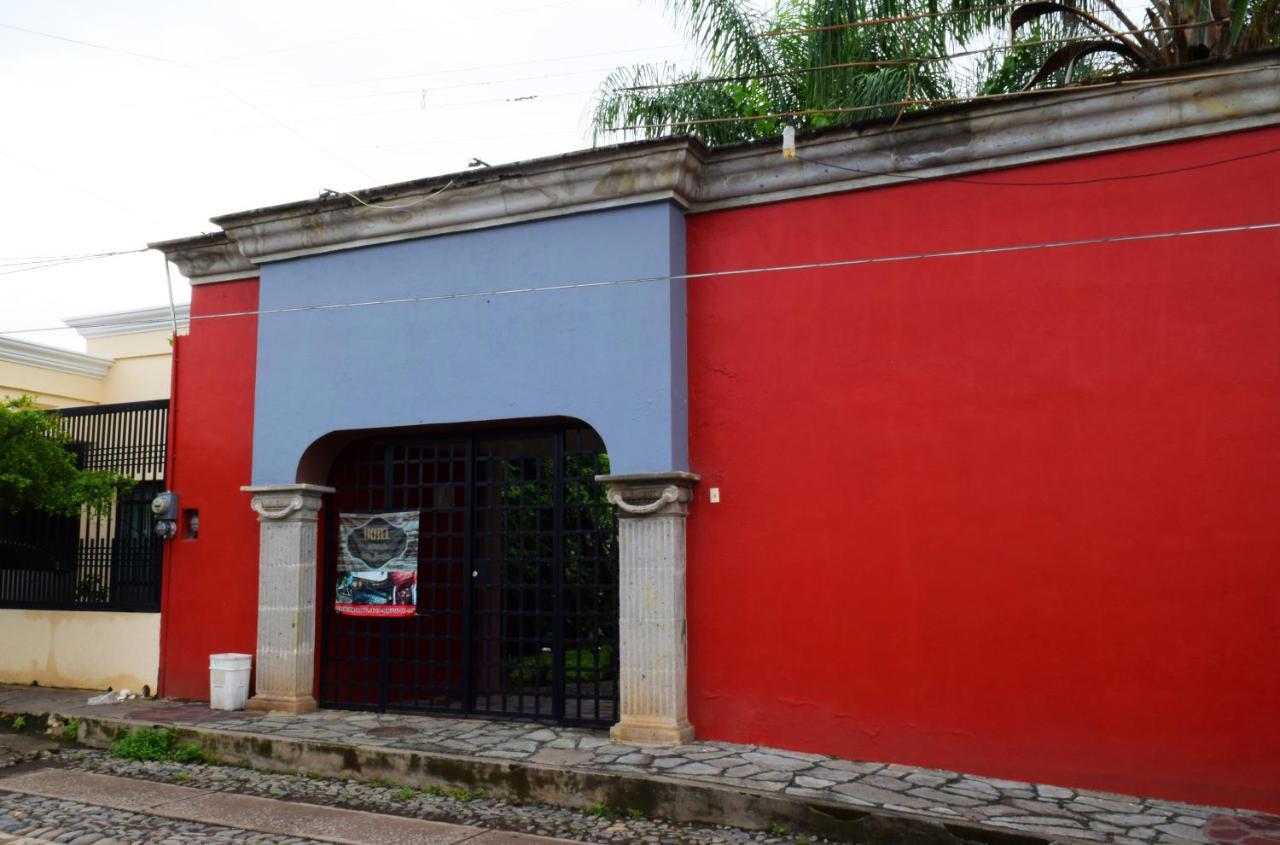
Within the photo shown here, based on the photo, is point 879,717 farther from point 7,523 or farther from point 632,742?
point 7,523

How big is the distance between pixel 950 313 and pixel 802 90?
793 centimetres

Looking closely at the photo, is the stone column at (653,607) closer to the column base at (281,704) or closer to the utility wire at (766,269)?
the utility wire at (766,269)

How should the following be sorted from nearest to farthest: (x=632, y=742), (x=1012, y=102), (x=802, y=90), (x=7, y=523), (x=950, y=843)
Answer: (x=950, y=843)
(x=1012, y=102)
(x=632, y=742)
(x=7, y=523)
(x=802, y=90)

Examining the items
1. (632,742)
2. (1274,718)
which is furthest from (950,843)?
(632,742)

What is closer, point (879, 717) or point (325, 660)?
point (879, 717)

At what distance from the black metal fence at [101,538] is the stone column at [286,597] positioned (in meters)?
1.54

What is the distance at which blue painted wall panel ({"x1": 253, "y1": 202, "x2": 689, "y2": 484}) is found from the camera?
309 inches

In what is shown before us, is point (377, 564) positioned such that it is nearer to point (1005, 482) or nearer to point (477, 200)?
point (477, 200)

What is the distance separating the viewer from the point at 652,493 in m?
7.68

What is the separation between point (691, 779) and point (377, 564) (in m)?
3.97

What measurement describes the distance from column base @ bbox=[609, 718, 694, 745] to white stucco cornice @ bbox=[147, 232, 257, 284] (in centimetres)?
565

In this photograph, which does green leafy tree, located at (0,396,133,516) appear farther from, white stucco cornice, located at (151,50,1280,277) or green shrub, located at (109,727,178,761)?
green shrub, located at (109,727,178,761)

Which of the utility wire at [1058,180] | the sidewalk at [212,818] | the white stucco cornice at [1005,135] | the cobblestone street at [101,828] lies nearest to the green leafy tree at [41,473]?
the sidewalk at [212,818]

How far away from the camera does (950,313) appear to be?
23.3 ft
